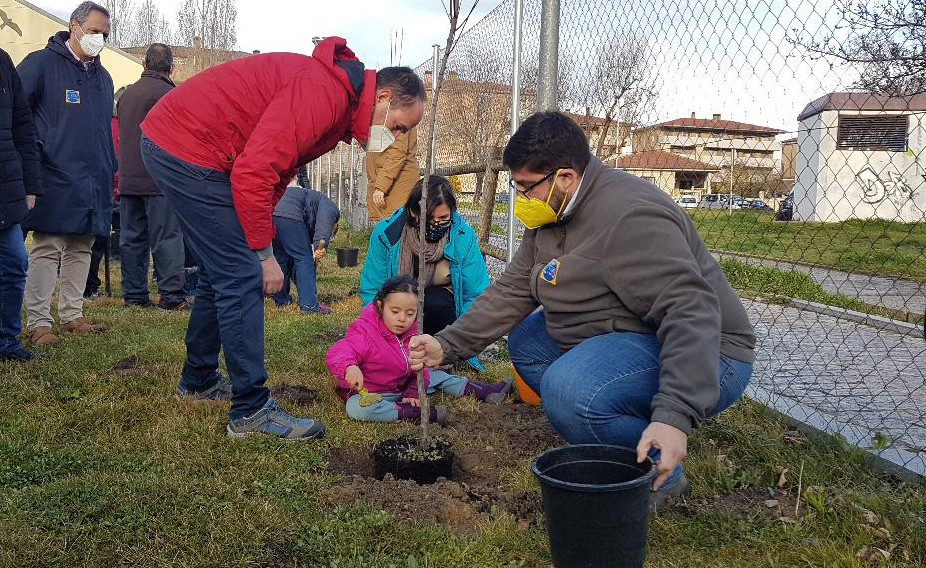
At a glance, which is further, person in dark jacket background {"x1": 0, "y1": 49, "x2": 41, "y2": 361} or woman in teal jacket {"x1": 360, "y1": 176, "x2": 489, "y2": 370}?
Result: woman in teal jacket {"x1": 360, "y1": 176, "x2": 489, "y2": 370}

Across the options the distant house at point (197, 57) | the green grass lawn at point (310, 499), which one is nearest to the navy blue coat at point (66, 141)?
the green grass lawn at point (310, 499)

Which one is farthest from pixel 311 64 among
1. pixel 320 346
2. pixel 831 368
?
pixel 831 368

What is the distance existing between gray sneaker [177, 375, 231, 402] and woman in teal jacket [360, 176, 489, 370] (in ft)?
3.94

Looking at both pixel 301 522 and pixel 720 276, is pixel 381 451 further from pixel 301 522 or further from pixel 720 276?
pixel 720 276

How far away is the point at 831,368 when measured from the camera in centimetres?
514

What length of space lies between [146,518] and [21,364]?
258 centimetres

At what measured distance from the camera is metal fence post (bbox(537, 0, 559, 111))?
454 cm

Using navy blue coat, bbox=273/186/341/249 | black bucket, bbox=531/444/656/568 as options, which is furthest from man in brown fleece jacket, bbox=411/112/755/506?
navy blue coat, bbox=273/186/341/249

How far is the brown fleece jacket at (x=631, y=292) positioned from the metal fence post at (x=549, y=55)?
5.76 ft

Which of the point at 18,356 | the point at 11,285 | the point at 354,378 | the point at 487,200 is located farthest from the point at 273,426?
the point at 487,200

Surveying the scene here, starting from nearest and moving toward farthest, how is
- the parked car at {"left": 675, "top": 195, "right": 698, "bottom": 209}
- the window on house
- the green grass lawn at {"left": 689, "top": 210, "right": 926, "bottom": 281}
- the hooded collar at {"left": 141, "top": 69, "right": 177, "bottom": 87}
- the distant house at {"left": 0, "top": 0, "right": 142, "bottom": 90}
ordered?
the window on house
the parked car at {"left": 675, "top": 195, "right": 698, "bottom": 209}
the green grass lawn at {"left": 689, "top": 210, "right": 926, "bottom": 281}
the hooded collar at {"left": 141, "top": 69, "right": 177, "bottom": 87}
the distant house at {"left": 0, "top": 0, "right": 142, "bottom": 90}

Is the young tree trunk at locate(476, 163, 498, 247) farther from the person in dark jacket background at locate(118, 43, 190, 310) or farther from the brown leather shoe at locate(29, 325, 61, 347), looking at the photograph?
the brown leather shoe at locate(29, 325, 61, 347)

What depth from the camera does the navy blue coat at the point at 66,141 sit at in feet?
17.4

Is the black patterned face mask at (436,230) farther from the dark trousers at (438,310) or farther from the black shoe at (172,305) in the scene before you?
the black shoe at (172,305)
